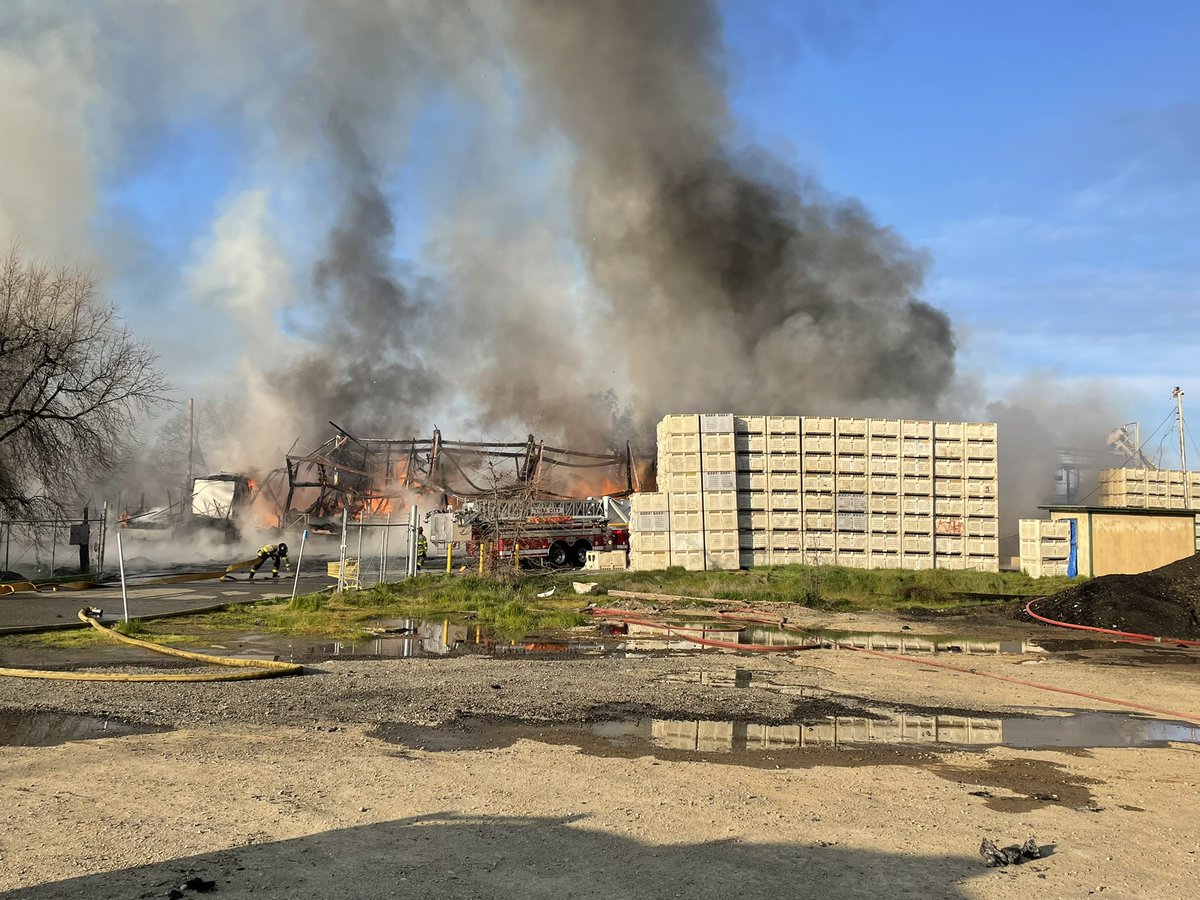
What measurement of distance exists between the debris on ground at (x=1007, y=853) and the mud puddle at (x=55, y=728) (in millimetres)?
5484

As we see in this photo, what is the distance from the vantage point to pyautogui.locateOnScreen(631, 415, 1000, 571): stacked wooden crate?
74.1ft

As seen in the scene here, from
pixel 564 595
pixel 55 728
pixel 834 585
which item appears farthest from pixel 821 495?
pixel 55 728

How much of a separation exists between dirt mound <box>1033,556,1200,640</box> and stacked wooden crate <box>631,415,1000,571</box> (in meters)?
6.67

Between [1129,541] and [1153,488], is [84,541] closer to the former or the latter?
[1129,541]

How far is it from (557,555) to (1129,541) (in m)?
14.7

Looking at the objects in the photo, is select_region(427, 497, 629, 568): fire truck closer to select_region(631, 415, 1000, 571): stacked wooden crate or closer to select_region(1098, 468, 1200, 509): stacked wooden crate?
select_region(631, 415, 1000, 571): stacked wooden crate

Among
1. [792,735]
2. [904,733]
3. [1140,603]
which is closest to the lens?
[792,735]

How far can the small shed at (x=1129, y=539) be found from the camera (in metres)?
21.5

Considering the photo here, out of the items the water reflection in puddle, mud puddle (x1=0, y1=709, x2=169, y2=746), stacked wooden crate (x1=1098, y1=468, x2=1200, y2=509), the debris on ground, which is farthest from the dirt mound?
stacked wooden crate (x1=1098, y1=468, x2=1200, y2=509)

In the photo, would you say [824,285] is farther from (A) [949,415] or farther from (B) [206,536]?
(B) [206,536]

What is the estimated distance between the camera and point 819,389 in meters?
34.0

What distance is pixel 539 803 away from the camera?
514cm

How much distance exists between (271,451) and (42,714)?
44.1m

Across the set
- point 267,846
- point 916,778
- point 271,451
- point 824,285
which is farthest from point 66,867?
point 271,451
